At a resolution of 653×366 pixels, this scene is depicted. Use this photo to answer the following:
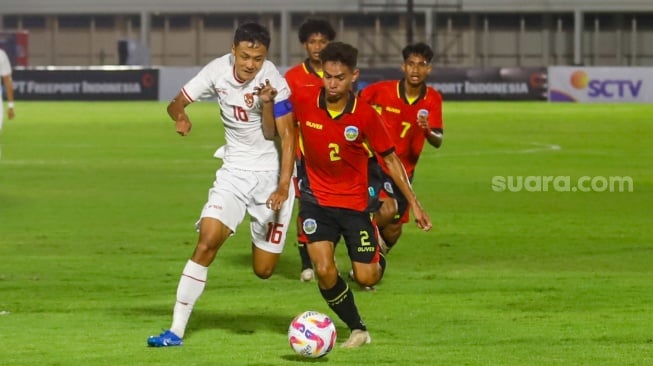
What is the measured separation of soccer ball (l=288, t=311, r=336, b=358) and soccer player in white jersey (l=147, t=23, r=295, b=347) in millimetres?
992

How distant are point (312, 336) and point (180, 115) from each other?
212 centimetres

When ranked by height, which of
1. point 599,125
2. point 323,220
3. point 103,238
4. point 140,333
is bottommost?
point 599,125

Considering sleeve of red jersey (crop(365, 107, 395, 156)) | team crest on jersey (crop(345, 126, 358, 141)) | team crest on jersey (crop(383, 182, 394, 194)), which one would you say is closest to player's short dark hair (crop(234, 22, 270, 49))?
team crest on jersey (crop(345, 126, 358, 141))

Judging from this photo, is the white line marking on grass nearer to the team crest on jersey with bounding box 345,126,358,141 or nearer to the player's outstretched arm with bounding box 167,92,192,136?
the player's outstretched arm with bounding box 167,92,192,136

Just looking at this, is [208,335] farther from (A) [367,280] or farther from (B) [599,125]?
(B) [599,125]

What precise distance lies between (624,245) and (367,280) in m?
7.03

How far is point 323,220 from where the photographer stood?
420 inches

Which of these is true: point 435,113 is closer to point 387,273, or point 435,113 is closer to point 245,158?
point 387,273

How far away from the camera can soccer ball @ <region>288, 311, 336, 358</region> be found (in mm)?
9625

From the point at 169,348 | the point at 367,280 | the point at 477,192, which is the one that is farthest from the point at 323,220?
the point at 477,192

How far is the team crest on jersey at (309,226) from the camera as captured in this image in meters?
10.6

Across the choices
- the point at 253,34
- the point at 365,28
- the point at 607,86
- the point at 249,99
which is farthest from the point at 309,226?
the point at 365,28

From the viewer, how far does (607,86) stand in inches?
2078

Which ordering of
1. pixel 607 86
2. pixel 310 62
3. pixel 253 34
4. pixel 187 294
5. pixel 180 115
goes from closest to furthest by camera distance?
1. pixel 187 294
2. pixel 253 34
3. pixel 180 115
4. pixel 310 62
5. pixel 607 86
